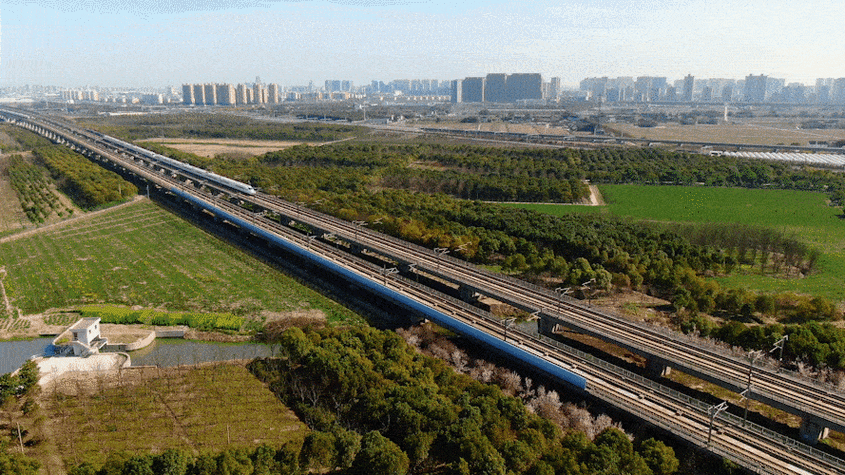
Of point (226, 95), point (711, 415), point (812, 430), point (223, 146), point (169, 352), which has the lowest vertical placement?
point (169, 352)

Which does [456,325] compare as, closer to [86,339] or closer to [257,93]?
[86,339]

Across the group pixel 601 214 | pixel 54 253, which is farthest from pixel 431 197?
pixel 54 253

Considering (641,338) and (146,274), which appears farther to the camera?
(146,274)

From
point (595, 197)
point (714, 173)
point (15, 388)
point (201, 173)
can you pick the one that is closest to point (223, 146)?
point (201, 173)

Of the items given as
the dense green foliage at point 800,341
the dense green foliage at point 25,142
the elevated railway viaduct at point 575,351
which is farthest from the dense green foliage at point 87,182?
the dense green foliage at point 800,341

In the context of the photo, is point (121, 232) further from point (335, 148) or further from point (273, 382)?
point (335, 148)

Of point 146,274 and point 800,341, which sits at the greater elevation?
point 800,341

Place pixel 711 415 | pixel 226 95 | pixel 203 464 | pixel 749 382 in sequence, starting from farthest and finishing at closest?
pixel 226 95, pixel 749 382, pixel 711 415, pixel 203 464
